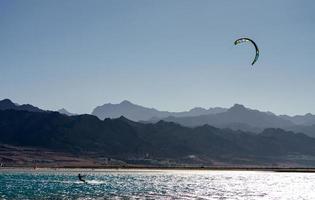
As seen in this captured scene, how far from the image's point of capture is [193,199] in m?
100

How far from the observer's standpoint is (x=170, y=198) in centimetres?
10069

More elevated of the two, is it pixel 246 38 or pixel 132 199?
pixel 246 38

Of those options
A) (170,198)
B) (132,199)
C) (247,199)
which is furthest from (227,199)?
(132,199)

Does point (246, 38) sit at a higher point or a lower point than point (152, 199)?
higher

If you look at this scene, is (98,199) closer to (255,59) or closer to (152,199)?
(152,199)

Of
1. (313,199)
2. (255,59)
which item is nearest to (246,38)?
(255,59)

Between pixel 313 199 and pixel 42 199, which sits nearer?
pixel 42 199

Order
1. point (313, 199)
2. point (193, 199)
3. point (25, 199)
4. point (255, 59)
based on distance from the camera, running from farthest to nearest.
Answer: point (313, 199) < point (193, 199) < point (25, 199) < point (255, 59)

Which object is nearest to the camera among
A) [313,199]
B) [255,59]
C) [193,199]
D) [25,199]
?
[255,59]

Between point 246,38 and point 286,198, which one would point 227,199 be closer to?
point 286,198

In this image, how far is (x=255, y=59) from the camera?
2330 inches

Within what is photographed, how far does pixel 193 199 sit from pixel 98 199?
64.8 feet

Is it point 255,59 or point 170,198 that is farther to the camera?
point 170,198

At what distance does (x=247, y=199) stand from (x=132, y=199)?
2497 cm
